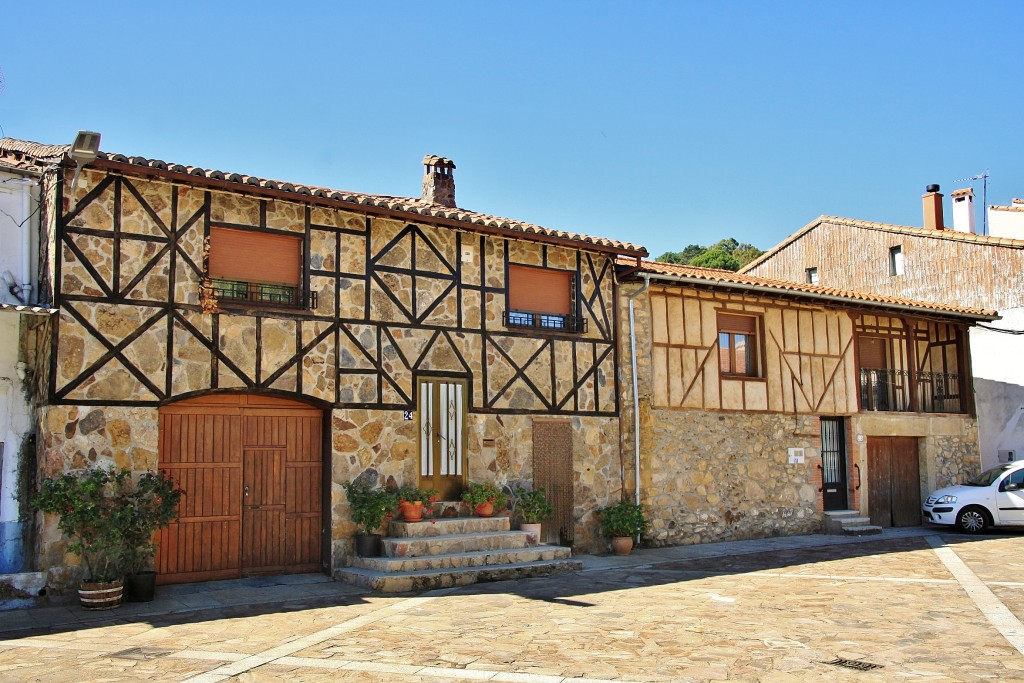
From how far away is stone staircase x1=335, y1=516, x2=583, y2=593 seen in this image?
10.4 metres

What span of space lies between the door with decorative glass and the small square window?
15.7 meters

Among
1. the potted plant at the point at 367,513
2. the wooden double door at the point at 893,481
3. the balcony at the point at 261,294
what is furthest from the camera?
the wooden double door at the point at 893,481

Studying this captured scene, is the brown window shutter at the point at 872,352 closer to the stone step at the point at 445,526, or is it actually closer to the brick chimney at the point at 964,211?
the brick chimney at the point at 964,211

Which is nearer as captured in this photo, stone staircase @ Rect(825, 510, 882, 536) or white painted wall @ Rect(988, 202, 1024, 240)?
stone staircase @ Rect(825, 510, 882, 536)

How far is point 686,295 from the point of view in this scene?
1530 centimetres

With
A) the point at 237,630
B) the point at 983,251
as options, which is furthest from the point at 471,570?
the point at 983,251

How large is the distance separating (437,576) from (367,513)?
1284mm

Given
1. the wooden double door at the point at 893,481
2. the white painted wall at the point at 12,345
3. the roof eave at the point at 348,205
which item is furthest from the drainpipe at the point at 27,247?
the wooden double door at the point at 893,481

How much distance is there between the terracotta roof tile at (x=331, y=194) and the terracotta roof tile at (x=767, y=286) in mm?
975

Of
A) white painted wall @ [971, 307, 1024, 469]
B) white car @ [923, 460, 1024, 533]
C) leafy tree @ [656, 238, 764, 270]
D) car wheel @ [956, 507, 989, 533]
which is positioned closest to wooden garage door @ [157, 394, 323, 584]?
white car @ [923, 460, 1024, 533]

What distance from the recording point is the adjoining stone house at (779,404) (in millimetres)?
14695

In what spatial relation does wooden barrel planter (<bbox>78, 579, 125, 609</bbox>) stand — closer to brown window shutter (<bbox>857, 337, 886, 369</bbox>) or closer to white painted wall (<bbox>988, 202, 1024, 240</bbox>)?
brown window shutter (<bbox>857, 337, 886, 369</bbox>)

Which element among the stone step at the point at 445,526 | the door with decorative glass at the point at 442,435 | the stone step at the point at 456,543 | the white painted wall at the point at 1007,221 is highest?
the white painted wall at the point at 1007,221

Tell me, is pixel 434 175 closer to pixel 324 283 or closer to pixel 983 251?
pixel 324 283
